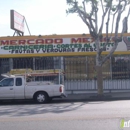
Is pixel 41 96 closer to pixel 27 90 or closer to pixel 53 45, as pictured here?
pixel 27 90

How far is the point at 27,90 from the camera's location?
18.9 meters

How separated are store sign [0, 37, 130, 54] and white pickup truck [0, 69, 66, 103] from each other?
598 centimetres

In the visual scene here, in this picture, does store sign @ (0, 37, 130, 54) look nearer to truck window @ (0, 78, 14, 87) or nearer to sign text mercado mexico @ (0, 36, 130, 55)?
sign text mercado mexico @ (0, 36, 130, 55)

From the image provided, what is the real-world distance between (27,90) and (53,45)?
21.4 feet

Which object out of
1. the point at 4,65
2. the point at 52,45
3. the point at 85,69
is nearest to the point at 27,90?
the point at 52,45

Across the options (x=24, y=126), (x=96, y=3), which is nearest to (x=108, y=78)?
(x=96, y=3)

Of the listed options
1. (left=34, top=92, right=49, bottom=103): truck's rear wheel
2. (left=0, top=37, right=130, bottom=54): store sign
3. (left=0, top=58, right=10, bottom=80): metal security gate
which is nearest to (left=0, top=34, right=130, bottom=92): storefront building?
(left=0, top=37, right=130, bottom=54): store sign

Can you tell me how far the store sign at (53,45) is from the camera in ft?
79.7

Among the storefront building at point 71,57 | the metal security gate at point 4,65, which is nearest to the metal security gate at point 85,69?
the storefront building at point 71,57

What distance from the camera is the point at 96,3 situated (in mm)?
20391

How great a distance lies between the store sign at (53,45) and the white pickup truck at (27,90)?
598cm

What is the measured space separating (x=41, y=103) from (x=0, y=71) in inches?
292

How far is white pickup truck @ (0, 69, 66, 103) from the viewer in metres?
18.7

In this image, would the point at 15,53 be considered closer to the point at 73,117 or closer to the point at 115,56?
the point at 115,56
